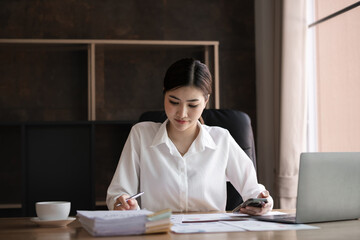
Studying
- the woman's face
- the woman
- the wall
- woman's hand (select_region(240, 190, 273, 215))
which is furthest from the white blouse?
the wall

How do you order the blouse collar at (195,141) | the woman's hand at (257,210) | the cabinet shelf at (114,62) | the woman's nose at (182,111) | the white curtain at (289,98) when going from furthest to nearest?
the cabinet shelf at (114,62), the white curtain at (289,98), the blouse collar at (195,141), the woman's nose at (182,111), the woman's hand at (257,210)

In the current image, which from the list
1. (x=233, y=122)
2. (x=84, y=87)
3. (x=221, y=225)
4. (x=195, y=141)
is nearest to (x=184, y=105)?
(x=195, y=141)

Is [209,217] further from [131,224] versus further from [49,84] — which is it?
[49,84]

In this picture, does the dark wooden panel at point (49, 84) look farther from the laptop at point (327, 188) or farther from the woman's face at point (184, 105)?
the laptop at point (327, 188)

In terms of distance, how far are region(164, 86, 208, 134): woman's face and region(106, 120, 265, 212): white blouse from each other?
133 millimetres

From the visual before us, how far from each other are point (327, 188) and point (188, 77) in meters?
0.72

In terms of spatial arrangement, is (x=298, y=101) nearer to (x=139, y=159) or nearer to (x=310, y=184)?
(x=139, y=159)

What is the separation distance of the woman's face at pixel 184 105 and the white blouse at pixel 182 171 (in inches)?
5.2

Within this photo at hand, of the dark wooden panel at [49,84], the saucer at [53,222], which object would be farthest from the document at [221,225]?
the dark wooden panel at [49,84]

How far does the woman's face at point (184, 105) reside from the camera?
1.94 metres

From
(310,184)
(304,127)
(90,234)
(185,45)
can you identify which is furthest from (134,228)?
(185,45)

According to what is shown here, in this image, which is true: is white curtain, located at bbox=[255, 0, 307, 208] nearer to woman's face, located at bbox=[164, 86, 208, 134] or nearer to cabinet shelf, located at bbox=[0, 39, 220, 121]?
cabinet shelf, located at bbox=[0, 39, 220, 121]

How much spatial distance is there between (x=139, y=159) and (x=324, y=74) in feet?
5.16

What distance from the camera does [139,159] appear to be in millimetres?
2113
